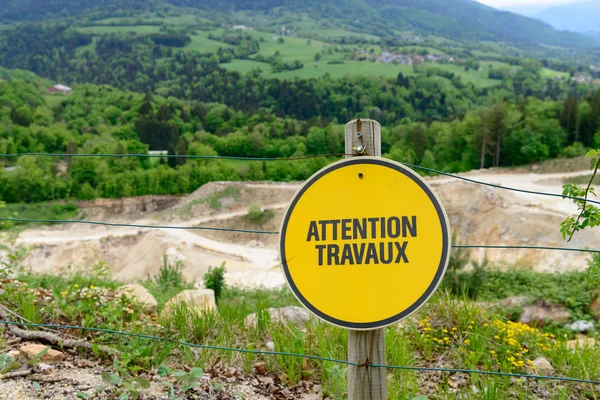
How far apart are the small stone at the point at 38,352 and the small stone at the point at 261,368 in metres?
1.37

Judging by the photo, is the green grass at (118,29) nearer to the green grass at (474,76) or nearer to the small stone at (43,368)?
the green grass at (474,76)

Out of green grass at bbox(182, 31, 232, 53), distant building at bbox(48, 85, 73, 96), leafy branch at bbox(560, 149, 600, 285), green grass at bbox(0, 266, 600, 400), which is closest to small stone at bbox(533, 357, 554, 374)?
green grass at bbox(0, 266, 600, 400)

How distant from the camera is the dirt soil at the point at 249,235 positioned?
68.5 ft

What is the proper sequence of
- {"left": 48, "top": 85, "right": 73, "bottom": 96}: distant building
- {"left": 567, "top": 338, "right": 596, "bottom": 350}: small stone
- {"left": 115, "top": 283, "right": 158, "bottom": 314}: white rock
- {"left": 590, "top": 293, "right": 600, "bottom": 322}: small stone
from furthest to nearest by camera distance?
{"left": 48, "top": 85, "right": 73, "bottom": 96}: distant building < {"left": 590, "top": 293, "right": 600, "bottom": 322}: small stone < {"left": 115, "top": 283, "right": 158, "bottom": 314}: white rock < {"left": 567, "top": 338, "right": 596, "bottom": 350}: small stone

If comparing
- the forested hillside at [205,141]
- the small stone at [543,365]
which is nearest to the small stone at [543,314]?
the small stone at [543,365]

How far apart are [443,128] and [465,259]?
36.2 meters

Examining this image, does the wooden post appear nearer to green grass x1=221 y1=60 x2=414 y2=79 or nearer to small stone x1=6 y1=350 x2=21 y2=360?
small stone x1=6 y1=350 x2=21 y2=360

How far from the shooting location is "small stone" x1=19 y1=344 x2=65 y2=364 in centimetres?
330

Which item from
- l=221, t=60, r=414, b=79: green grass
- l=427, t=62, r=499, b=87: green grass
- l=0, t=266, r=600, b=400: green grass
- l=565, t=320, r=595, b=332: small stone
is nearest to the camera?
l=0, t=266, r=600, b=400: green grass

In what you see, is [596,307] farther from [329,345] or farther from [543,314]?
[329,345]

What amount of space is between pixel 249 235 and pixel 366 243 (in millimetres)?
27834

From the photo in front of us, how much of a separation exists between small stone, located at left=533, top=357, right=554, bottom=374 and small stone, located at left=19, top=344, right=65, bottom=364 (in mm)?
3579

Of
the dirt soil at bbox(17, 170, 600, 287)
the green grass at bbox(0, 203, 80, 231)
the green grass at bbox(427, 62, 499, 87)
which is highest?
the green grass at bbox(427, 62, 499, 87)

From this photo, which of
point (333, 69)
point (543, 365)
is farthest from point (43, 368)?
point (333, 69)
